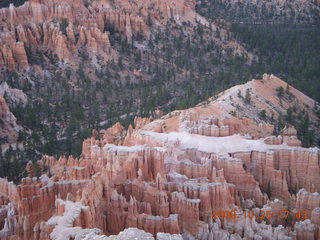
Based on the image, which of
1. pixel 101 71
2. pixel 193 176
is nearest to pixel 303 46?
pixel 101 71

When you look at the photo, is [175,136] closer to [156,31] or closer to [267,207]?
[267,207]

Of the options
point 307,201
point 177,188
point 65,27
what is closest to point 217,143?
point 307,201

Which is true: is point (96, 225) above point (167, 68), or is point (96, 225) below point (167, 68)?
below

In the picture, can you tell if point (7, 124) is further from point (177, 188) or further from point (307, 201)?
point (307, 201)

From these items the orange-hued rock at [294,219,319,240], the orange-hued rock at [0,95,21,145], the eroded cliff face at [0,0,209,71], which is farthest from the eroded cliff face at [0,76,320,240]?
the eroded cliff face at [0,0,209,71]

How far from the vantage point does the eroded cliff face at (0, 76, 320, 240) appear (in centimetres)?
2316

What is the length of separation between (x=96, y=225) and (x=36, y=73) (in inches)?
1771

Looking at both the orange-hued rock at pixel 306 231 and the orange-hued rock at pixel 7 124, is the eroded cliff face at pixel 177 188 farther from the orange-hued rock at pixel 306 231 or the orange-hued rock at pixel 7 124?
the orange-hued rock at pixel 7 124

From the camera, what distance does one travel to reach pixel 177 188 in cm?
2742

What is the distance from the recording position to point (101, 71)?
69.2 metres

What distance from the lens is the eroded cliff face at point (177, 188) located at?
2316 centimetres
